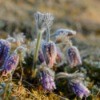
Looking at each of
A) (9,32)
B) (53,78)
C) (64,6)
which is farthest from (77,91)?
(64,6)

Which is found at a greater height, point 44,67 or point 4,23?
point 4,23

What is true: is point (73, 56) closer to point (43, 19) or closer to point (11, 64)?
point (43, 19)

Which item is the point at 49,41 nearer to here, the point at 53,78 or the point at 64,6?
the point at 53,78

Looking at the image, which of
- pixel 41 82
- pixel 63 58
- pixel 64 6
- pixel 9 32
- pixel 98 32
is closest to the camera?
pixel 41 82

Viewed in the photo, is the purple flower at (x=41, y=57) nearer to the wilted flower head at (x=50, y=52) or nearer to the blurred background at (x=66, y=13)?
the wilted flower head at (x=50, y=52)

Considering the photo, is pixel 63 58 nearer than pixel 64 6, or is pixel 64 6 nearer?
pixel 63 58

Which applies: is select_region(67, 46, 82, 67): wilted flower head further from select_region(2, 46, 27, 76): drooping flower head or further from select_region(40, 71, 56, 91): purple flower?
select_region(2, 46, 27, 76): drooping flower head
